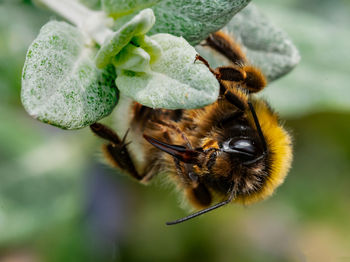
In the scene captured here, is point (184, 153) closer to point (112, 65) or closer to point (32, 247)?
point (112, 65)

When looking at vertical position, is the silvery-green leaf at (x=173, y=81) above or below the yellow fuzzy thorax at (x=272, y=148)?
above

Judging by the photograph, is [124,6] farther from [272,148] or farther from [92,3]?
[272,148]

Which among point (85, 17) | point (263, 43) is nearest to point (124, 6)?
point (85, 17)

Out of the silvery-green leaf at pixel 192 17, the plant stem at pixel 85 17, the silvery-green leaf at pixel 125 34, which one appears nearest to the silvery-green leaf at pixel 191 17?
the silvery-green leaf at pixel 192 17

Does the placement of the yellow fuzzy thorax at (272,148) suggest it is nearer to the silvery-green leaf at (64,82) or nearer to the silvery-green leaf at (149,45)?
the silvery-green leaf at (149,45)

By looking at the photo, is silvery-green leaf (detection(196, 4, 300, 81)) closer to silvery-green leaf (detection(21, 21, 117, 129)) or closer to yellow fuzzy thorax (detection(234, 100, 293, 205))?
yellow fuzzy thorax (detection(234, 100, 293, 205))

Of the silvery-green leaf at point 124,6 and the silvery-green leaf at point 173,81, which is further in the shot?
the silvery-green leaf at point 124,6
